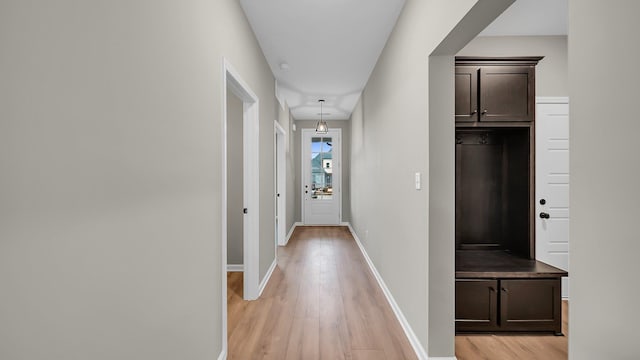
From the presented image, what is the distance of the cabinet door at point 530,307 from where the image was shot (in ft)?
8.07

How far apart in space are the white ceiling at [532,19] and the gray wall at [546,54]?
64 mm

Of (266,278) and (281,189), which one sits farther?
(281,189)

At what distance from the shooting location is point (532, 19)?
2658 mm

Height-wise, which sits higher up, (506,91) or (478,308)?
(506,91)

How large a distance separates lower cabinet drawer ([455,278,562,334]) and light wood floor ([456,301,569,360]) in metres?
0.06

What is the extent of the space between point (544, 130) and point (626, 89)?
2.61m

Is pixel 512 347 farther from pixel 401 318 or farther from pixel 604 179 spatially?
pixel 604 179

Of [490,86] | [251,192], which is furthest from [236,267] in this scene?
[490,86]

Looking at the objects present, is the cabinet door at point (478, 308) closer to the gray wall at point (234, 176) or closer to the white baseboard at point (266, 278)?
the white baseboard at point (266, 278)

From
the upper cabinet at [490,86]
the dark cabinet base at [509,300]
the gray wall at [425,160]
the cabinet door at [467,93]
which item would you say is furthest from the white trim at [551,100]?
the dark cabinet base at [509,300]

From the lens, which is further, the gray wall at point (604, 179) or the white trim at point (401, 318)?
the white trim at point (401, 318)

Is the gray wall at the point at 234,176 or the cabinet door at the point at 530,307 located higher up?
the gray wall at the point at 234,176

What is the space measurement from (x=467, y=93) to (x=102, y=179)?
2.72 meters

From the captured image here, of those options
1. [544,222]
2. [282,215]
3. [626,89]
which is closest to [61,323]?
[626,89]
